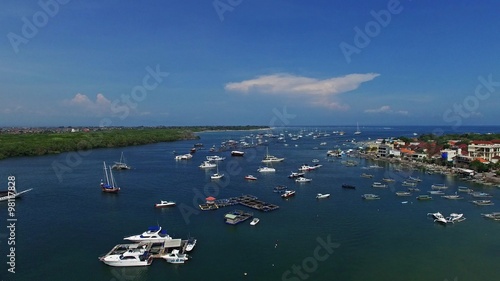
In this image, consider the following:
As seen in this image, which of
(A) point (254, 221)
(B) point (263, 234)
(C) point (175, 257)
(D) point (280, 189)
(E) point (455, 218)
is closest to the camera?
(C) point (175, 257)

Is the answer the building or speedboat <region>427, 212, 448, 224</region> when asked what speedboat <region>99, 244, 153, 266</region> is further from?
the building

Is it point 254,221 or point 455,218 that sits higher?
point 254,221

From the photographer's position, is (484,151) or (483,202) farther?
(484,151)

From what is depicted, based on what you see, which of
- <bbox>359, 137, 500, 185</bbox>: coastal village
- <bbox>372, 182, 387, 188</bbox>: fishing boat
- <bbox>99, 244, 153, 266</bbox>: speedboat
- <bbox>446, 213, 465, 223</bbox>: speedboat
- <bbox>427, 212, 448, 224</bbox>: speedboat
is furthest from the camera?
<bbox>359, 137, 500, 185</bbox>: coastal village

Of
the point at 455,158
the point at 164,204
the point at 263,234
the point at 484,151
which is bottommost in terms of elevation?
the point at 263,234

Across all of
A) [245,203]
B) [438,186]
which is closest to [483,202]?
[438,186]

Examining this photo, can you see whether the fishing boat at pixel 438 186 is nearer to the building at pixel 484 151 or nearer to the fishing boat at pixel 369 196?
the fishing boat at pixel 369 196

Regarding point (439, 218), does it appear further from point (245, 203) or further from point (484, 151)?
point (484, 151)

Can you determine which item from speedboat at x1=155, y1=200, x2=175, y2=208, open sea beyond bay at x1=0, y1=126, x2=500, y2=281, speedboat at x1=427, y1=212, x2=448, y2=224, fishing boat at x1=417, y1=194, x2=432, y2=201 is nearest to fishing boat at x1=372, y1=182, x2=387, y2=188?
open sea beyond bay at x1=0, y1=126, x2=500, y2=281
